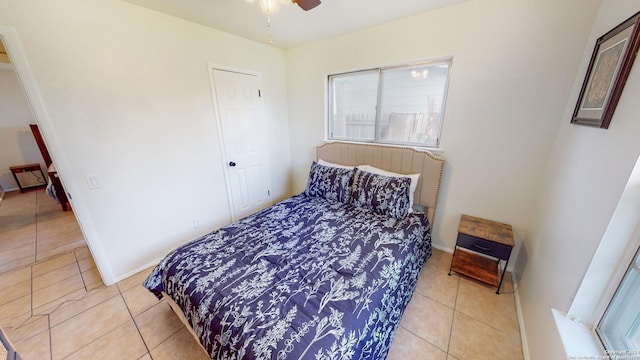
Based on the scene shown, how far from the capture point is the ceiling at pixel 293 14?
5.86 ft

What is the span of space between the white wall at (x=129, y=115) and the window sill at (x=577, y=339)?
2996 millimetres

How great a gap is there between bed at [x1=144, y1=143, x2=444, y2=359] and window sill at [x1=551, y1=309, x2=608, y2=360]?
74 centimetres

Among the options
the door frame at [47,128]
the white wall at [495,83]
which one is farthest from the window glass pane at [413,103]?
the door frame at [47,128]

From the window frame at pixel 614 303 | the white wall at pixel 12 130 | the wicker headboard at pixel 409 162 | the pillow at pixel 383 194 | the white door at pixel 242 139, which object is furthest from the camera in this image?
the white wall at pixel 12 130

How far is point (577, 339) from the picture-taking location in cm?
92

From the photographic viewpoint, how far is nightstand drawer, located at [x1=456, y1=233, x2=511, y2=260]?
1.70 metres

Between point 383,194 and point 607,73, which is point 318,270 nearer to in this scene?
point 383,194

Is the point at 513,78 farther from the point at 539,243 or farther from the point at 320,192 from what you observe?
the point at 320,192

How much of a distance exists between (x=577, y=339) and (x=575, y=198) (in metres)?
0.70

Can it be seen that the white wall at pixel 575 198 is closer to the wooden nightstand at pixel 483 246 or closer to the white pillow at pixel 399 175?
the wooden nightstand at pixel 483 246

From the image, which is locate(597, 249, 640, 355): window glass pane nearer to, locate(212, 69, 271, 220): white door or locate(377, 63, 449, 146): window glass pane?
locate(377, 63, 449, 146): window glass pane

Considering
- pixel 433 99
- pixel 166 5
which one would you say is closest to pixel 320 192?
pixel 433 99

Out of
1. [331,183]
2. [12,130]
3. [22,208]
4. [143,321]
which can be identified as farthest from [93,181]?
[12,130]

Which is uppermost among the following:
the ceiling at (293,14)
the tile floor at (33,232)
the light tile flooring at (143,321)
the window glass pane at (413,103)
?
the ceiling at (293,14)
